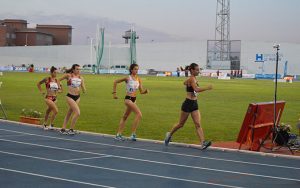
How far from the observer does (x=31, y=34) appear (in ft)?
413

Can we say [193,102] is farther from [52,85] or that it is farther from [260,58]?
[260,58]

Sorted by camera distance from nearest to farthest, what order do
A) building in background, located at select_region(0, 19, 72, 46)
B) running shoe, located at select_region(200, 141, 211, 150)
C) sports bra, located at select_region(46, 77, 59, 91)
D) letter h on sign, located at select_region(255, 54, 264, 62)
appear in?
running shoe, located at select_region(200, 141, 211, 150) < sports bra, located at select_region(46, 77, 59, 91) < letter h on sign, located at select_region(255, 54, 264, 62) < building in background, located at select_region(0, 19, 72, 46)

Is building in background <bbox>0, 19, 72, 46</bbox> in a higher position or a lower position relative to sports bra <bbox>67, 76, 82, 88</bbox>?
higher

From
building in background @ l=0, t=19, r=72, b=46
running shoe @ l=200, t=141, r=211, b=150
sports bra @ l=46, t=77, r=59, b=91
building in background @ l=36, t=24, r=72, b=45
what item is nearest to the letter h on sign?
building in background @ l=0, t=19, r=72, b=46

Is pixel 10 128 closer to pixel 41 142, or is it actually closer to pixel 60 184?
pixel 41 142

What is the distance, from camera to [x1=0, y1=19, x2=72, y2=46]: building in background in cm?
12525

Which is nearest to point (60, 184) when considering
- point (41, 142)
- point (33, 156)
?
point (33, 156)

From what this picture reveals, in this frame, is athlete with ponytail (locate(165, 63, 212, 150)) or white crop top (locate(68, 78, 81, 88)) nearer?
athlete with ponytail (locate(165, 63, 212, 150))

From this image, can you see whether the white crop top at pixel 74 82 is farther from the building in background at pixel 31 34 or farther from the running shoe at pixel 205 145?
the building in background at pixel 31 34

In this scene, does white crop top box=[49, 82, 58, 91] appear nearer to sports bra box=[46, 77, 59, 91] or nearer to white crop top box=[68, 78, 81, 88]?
sports bra box=[46, 77, 59, 91]

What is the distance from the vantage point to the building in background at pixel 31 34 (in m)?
125

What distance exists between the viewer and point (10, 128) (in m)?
14.3

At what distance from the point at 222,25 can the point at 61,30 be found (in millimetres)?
58873

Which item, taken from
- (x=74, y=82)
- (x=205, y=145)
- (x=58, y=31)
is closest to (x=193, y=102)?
(x=205, y=145)
